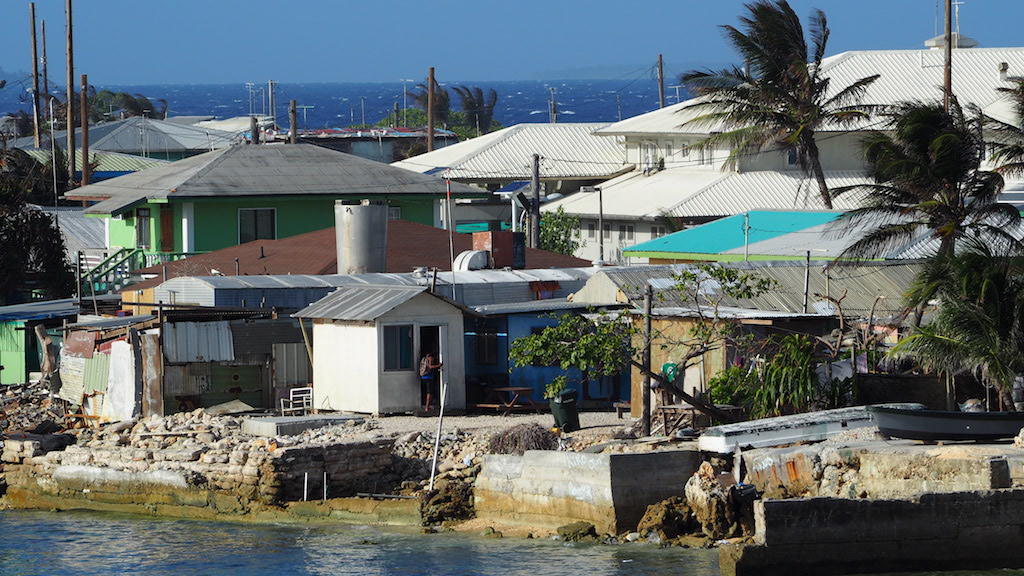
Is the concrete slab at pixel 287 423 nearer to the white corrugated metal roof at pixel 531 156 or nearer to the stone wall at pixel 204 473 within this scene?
the stone wall at pixel 204 473

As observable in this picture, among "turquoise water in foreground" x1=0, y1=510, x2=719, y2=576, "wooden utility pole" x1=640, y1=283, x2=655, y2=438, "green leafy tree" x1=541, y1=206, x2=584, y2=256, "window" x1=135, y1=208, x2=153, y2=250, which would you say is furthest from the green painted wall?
"green leafy tree" x1=541, y1=206, x2=584, y2=256

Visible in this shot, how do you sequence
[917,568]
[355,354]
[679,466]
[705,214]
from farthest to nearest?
[705,214] < [355,354] < [679,466] < [917,568]

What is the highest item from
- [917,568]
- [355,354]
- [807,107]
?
[807,107]

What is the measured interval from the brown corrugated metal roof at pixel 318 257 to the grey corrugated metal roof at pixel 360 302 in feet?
18.5

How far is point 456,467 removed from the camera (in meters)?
23.1

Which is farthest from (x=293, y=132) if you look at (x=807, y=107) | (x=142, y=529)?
(x=142, y=529)

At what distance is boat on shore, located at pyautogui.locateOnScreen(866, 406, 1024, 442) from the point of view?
2061 cm

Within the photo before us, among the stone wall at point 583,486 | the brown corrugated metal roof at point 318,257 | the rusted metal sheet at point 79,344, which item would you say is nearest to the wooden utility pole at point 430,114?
the brown corrugated metal roof at point 318,257

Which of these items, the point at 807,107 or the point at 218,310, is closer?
the point at 218,310

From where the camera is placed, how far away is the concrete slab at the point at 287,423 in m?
24.5

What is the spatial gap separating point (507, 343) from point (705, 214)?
72.3 feet

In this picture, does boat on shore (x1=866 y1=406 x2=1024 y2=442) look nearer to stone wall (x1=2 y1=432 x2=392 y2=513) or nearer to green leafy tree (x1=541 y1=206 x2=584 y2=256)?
stone wall (x1=2 y1=432 x2=392 y2=513)

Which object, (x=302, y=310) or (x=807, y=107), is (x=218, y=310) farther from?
(x=807, y=107)

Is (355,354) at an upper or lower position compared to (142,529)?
upper
